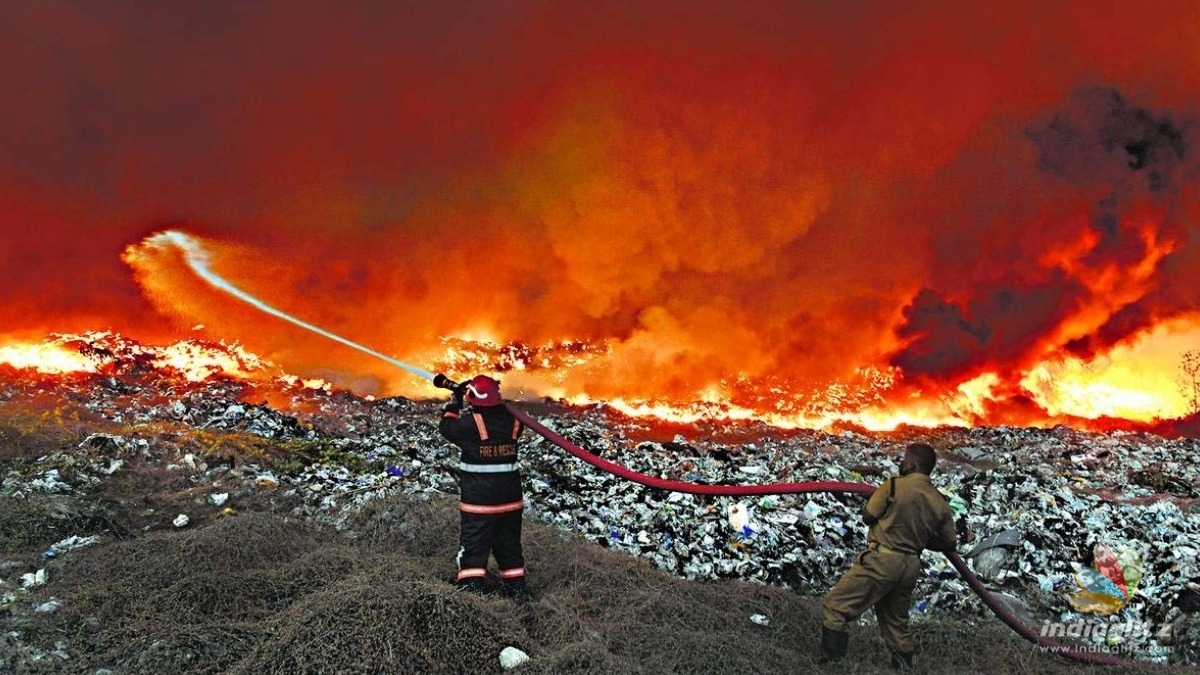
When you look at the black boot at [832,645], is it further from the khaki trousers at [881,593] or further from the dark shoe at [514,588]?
the dark shoe at [514,588]

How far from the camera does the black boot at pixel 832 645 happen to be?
16.8 ft

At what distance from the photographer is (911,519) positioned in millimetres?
5133

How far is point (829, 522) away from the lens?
901 centimetres

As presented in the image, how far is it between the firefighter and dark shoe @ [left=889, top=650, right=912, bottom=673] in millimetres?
2889

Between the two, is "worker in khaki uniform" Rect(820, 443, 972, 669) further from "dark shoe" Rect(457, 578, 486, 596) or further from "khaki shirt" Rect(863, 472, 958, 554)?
"dark shoe" Rect(457, 578, 486, 596)

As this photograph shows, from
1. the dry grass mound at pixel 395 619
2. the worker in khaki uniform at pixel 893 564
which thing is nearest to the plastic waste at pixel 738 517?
the dry grass mound at pixel 395 619

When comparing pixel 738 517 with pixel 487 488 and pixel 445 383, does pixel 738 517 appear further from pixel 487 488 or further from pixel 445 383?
pixel 445 383

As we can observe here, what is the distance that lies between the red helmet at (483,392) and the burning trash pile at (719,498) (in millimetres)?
2736

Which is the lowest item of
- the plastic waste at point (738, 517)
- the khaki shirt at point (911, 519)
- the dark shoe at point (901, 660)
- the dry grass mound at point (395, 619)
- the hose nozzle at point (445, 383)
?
the dark shoe at point (901, 660)

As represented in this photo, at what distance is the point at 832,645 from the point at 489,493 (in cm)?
286

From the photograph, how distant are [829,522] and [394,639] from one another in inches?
254

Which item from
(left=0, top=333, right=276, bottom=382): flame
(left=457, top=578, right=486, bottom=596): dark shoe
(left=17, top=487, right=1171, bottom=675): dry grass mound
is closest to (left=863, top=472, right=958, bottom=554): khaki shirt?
(left=17, top=487, right=1171, bottom=675): dry grass mound

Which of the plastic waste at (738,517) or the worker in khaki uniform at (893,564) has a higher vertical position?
the plastic waste at (738,517)

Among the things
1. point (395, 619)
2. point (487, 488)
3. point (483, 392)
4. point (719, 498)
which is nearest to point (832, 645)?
point (487, 488)
